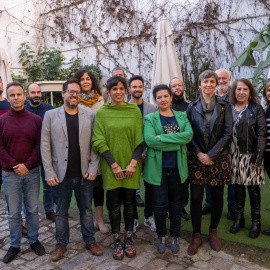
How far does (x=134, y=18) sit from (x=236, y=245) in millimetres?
7732

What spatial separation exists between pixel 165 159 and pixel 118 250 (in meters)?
1.14

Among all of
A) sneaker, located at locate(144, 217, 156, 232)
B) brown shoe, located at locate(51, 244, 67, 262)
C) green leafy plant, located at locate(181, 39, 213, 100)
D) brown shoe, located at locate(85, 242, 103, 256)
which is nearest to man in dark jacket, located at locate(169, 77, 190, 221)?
sneaker, located at locate(144, 217, 156, 232)

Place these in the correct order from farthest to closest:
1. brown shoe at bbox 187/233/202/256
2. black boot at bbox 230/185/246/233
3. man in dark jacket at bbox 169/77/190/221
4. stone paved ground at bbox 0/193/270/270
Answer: man in dark jacket at bbox 169/77/190/221, black boot at bbox 230/185/246/233, brown shoe at bbox 187/233/202/256, stone paved ground at bbox 0/193/270/270

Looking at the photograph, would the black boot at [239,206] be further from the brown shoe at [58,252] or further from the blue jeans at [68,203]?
the brown shoe at [58,252]

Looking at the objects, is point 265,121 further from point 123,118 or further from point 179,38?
point 179,38

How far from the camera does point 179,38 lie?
326 inches

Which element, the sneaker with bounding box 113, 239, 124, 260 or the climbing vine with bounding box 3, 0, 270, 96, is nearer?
the sneaker with bounding box 113, 239, 124, 260

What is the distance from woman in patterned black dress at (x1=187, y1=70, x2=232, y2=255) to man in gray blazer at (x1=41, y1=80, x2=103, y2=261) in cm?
112

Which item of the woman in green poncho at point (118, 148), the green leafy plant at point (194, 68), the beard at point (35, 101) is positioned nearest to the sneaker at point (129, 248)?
the woman in green poncho at point (118, 148)

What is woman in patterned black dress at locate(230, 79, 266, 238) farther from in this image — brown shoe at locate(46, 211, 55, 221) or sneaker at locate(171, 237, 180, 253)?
brown shoe at locate(46, 211, 55, 221)

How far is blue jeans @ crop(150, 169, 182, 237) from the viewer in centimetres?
320

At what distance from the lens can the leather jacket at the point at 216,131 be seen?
10.2 feet

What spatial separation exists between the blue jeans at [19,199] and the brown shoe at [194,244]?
180 cm

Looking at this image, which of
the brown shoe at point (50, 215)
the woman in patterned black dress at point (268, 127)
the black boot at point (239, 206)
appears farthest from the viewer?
the brown shoe at point (50, 215)
